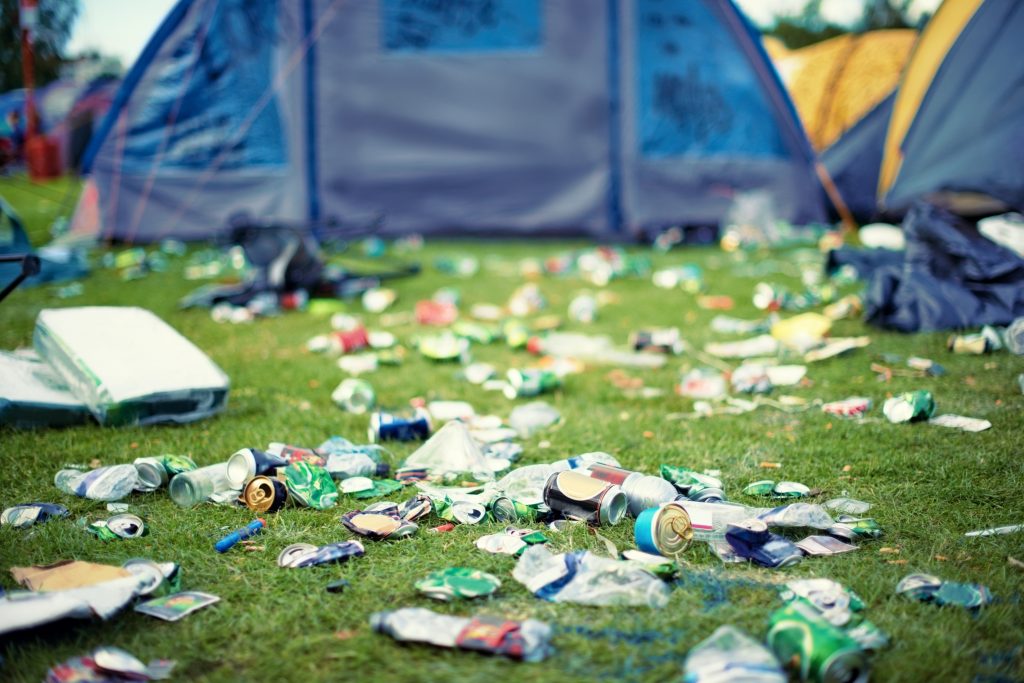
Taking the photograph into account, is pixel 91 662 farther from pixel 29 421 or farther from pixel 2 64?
pixel 2 64

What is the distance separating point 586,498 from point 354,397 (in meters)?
1.42

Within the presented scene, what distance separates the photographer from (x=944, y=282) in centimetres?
423

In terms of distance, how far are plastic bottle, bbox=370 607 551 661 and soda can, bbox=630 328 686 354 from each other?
2534 mm

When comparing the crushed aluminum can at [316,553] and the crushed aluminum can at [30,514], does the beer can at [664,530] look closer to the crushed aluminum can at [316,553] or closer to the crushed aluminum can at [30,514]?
the crushed aluminum can at [316,553]

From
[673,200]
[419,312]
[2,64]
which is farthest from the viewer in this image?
[2,64]

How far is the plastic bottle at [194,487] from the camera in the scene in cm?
236

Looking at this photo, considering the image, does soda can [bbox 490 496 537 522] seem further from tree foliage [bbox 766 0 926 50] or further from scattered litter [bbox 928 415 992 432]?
tree foliage [bbox 766 0 926 50]

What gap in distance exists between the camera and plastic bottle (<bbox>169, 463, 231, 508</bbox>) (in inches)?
92.8

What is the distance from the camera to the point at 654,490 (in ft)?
7.21

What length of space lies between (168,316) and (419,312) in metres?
1.45

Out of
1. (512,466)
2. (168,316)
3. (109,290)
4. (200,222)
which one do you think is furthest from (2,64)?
(512,466)

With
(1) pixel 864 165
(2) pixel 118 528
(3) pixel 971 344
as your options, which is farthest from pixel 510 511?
(1) pixel 864 165

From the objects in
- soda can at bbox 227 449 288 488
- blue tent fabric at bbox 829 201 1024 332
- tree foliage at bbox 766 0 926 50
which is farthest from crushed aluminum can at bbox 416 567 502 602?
tree foliage at bbox 766 0 926 50

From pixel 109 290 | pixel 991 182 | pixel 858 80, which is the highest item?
pixel 858 80
